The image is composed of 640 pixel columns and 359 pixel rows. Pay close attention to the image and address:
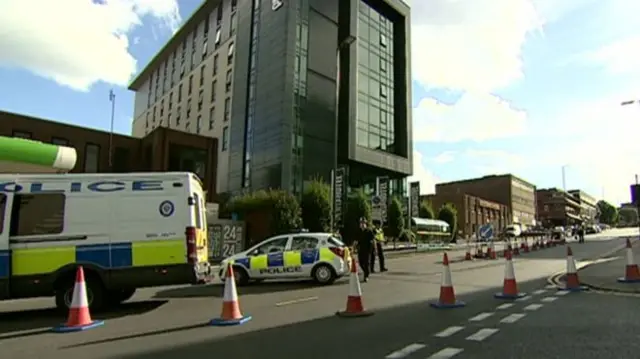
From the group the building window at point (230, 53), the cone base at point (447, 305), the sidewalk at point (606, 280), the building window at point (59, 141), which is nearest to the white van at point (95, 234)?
the cone base at point (447, 305)

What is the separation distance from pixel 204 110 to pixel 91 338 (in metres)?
50.1

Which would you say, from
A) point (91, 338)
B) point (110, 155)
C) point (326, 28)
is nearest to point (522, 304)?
point (91, 338)

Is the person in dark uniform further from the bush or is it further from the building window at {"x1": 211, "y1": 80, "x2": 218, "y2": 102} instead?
the building window at {"x1": 211, "y1": 80, "x2": 218, "y2": 102}

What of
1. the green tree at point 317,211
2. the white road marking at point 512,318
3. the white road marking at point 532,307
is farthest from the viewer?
the green tree at point 317,211

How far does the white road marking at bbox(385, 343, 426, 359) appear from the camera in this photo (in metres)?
5.94

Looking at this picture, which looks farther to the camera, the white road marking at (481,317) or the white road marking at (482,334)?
the white road marking at (481,317)

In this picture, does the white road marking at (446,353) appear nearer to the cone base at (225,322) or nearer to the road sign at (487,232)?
the cone base at (225,322)

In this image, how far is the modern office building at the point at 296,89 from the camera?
43.7m

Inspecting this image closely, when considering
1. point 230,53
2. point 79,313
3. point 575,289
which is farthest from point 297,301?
point 230,53

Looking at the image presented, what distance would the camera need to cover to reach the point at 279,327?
8.18 meters

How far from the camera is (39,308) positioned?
11.6 m

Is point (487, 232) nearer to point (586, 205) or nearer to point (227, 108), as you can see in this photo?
point (227, 108)

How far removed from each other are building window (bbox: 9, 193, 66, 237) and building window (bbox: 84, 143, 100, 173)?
2971cm

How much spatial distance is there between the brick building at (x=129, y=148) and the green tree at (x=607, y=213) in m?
175
